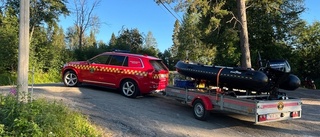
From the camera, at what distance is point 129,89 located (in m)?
11.8

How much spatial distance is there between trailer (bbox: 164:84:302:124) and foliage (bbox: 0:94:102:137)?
3635 millimetres

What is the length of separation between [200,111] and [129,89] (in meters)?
3.55

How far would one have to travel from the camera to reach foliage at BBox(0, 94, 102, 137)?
510 centimetres

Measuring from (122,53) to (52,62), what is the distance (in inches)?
735

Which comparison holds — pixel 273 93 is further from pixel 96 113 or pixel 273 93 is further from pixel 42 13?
pixel 42 13

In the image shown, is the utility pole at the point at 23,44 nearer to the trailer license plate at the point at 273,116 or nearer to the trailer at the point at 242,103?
the trailer at the point at 242,103

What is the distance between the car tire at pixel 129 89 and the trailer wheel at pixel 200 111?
2.94m

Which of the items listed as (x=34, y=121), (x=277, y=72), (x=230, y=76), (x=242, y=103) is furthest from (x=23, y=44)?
(x=277, y=72)

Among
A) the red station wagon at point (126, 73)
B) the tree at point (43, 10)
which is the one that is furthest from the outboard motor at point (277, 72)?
the tree at point (43, 10)

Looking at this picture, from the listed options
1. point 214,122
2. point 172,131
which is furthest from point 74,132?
point 214,122

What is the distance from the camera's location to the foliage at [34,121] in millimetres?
5097

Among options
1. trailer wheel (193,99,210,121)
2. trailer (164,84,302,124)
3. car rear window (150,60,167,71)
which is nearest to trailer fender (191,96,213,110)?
trailer (164,84,302,124)

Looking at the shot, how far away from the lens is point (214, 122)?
9.12 m

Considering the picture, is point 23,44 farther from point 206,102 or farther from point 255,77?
point 255,77
